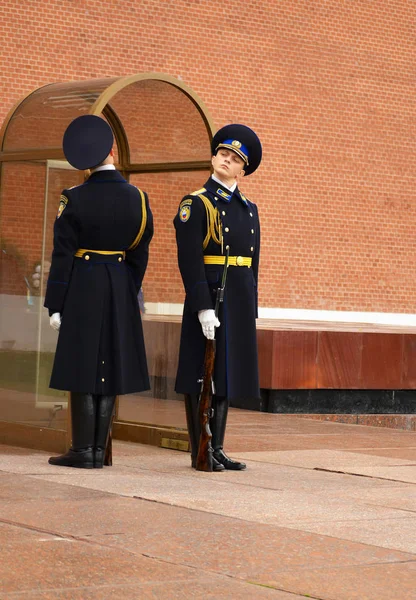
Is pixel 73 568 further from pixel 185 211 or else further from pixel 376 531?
pixel 185 211

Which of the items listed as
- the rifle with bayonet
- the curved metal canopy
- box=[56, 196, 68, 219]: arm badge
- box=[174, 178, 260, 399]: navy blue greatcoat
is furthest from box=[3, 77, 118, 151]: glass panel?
the rifle with bayonet

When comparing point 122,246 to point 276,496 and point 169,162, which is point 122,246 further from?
point 276,496

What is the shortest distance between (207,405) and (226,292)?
21.7 inches

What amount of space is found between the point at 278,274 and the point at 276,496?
1356cm

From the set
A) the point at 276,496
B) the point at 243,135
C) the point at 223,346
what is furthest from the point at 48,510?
the point at 243,135

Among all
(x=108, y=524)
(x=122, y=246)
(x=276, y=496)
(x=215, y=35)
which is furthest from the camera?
(x=215, y=35)

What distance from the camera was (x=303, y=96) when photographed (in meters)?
18.7

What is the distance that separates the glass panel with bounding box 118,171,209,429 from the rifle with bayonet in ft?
2.41

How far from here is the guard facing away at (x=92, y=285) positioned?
5.79 metres

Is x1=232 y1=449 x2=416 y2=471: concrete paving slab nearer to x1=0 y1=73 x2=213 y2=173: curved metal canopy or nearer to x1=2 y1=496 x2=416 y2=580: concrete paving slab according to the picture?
x1=0 y1=73 x2=213 y2=173: curved metal canopy

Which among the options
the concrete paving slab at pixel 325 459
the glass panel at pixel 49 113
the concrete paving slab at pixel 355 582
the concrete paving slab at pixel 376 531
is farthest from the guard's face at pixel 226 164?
the concrete paving slab at pixel 355 582

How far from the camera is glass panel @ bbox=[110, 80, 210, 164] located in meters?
6.67

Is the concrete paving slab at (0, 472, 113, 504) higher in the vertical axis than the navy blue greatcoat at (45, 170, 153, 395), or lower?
lower

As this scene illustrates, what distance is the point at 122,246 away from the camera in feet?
19.3
